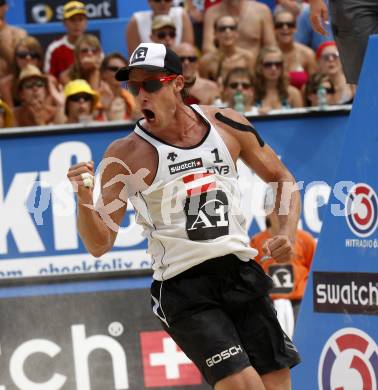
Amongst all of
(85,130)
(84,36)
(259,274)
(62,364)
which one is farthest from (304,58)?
(259,274)

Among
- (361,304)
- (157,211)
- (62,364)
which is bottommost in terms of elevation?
(62,364)

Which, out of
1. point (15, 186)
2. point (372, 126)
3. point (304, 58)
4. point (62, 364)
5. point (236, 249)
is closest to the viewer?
point (236, 249)

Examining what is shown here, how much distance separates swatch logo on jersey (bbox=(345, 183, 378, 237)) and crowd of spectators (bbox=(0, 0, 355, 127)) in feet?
9.25

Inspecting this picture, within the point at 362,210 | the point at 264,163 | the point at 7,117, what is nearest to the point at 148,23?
the point at 7,117

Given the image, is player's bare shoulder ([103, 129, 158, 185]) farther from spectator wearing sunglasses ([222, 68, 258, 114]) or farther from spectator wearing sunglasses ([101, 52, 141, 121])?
spectator wearing sunglasses ([101, 52, 141, 121])

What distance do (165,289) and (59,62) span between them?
589cm

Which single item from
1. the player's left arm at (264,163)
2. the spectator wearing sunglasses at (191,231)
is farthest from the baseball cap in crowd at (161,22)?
the spectator wearing sunglasses at (191,231)

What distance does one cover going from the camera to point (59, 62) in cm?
1025

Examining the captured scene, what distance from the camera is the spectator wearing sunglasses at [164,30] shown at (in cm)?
977

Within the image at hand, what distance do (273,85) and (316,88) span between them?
0.42m

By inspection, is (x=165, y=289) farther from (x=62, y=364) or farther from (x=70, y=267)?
(x=70, y=267)

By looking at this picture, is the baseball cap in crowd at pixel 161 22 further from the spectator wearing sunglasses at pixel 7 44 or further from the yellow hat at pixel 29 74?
the spectator wearing sunglasses at pixel 7 44

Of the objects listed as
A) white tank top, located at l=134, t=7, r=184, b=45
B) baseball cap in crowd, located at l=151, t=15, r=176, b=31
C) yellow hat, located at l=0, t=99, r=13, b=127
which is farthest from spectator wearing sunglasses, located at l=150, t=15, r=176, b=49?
yellow hat, located at l=0, t=99, r=13, b=127

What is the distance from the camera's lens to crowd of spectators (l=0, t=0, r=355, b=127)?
356 inches
